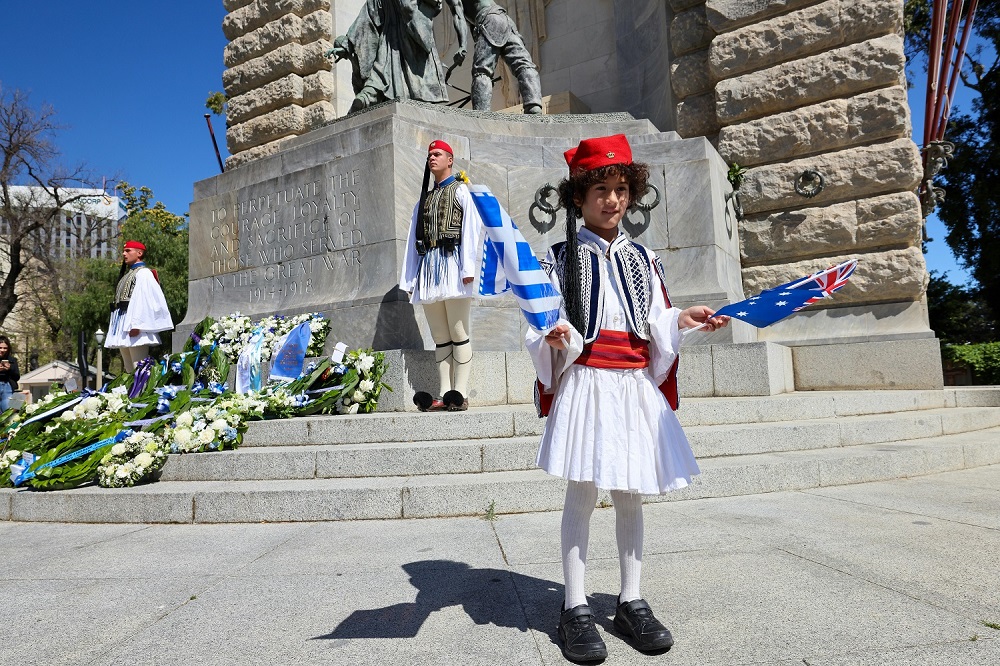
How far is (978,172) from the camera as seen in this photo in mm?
25641

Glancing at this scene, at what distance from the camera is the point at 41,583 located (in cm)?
319

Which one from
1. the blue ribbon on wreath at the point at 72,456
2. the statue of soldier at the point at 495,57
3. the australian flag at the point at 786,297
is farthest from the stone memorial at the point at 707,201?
the australian flag at the point at 786,297

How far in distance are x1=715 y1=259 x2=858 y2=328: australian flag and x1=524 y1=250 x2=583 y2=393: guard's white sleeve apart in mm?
534

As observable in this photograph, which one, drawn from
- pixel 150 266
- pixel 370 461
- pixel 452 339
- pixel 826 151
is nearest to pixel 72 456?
pixel 370 461

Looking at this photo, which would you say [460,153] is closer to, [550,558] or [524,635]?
[550,558]

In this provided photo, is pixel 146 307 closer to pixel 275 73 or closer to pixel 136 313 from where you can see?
pixel 136 313

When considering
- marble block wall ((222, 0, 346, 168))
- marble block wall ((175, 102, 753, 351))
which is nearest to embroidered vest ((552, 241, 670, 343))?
marble block wall ((175, 102, 753, 351))

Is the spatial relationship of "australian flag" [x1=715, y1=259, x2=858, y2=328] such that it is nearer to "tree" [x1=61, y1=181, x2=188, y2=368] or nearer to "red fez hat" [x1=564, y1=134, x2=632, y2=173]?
"red fez hat" [x1=564, y1=134, x2=632, y2=173]

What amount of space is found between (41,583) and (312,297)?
4951 mm

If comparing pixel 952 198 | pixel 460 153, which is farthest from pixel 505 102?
pixel 952 198

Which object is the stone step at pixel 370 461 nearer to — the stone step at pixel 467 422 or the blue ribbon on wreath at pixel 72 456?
the stone step at pixel 467 422

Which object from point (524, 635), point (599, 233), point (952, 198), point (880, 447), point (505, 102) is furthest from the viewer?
point (952, 198)

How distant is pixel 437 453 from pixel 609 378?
8.07 ft

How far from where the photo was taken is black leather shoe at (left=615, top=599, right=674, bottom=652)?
2.25 m
